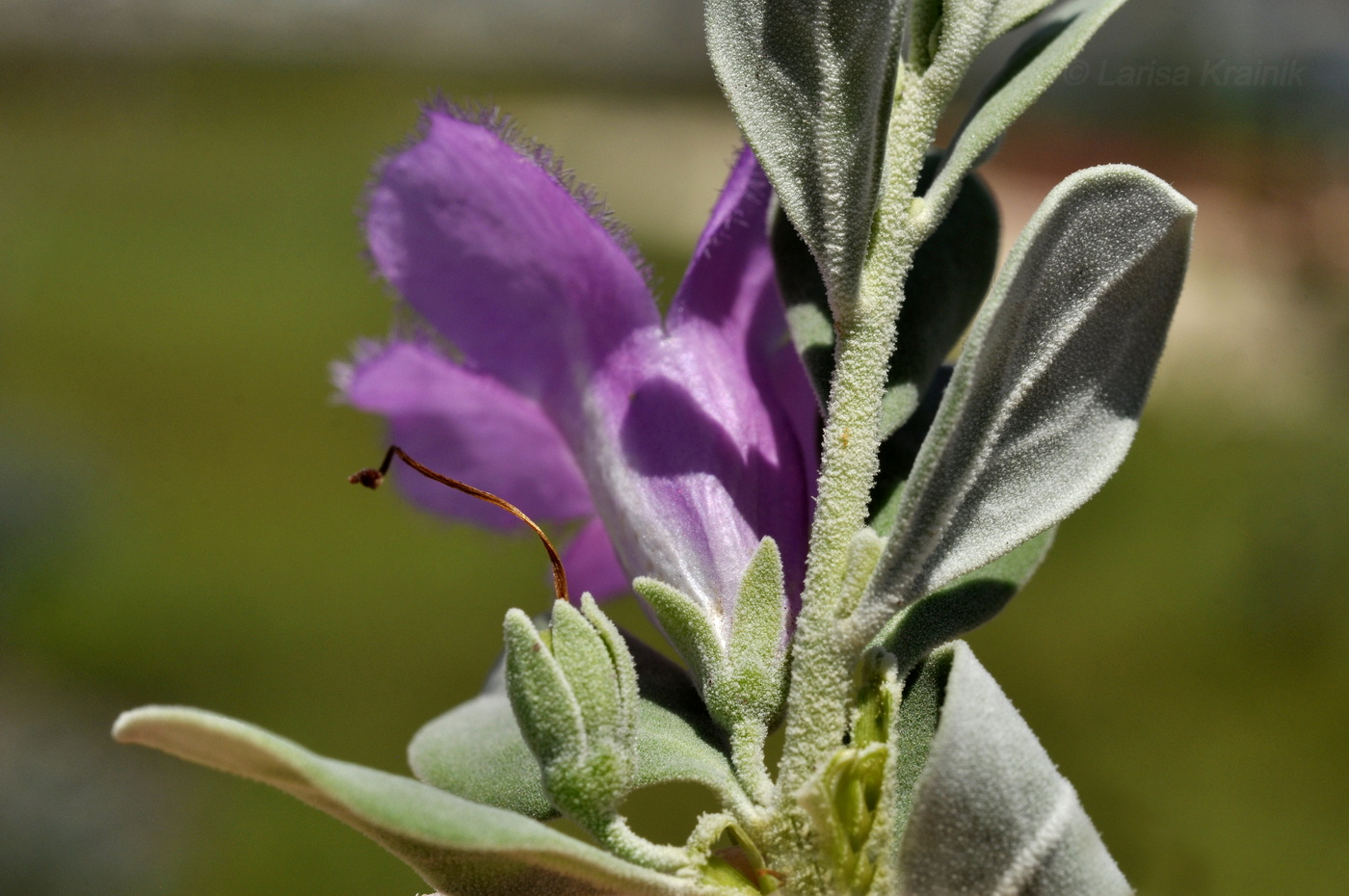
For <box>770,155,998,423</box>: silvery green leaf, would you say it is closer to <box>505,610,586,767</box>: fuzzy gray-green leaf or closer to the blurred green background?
<box>505,610,586,767</box>: fuzzy gray-green leaf

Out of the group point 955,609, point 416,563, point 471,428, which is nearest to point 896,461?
point 955,609

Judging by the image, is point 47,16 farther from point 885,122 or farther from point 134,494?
point 885,122

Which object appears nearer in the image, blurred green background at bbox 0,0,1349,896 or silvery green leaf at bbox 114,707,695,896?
silvery green leaf at bbox 114,707,695,896

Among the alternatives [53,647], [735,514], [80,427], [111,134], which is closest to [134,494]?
[80,427]

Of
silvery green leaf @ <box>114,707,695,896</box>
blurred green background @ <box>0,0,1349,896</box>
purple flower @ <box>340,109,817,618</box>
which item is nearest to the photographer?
silvery green leaf @ <box>114,707,695,896</box>

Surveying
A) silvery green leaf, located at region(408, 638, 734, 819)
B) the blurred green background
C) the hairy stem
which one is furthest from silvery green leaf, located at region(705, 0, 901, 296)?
the blurred green background

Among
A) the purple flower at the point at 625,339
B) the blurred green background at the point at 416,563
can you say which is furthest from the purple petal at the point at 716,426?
the blurred green background at the point at 416,563

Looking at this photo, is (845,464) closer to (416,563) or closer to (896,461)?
(896,461)
